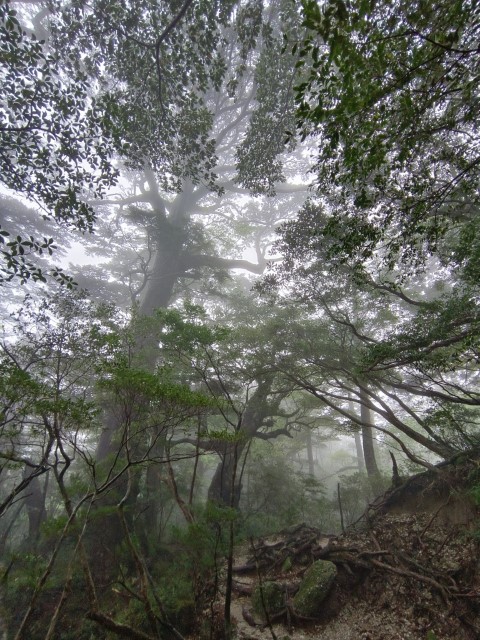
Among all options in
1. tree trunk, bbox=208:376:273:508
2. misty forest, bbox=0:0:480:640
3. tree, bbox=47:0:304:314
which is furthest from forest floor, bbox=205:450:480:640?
tree, bbox=47:0:304:314

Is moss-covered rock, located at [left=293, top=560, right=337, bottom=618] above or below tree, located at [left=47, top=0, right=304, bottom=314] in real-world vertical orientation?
below

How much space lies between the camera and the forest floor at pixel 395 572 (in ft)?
17.9

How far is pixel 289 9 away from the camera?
713 centimetres

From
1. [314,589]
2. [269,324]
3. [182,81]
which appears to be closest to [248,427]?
[269,324]

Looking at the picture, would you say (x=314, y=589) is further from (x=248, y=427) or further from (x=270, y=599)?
(x=248, y=427)

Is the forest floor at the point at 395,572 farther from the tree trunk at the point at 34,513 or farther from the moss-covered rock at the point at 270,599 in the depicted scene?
the tree trunk at the point at 34,513

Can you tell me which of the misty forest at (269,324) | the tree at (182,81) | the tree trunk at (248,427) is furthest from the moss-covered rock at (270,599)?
the tree at (182,81)

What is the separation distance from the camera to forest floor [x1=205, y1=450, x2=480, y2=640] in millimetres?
5453

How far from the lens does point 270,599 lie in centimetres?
678

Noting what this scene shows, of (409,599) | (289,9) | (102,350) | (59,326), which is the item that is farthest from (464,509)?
(289,9)

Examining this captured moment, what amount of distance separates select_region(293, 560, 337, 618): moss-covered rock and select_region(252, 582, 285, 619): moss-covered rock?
13.4 inches

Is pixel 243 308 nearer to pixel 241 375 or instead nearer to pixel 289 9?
pixel 241 375

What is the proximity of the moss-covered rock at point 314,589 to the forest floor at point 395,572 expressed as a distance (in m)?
0.15

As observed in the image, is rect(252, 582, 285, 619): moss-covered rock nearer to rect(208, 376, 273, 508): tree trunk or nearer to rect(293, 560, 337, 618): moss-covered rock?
rect(293, 560, 337, 618): moss-covered rock
